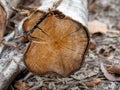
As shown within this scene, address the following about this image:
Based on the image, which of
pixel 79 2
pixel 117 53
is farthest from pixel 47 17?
pixel 117 53

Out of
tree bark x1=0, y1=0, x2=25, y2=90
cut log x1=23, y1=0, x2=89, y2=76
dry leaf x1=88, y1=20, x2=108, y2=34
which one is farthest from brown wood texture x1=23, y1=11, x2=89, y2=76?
dry leaf x1=88, y1=20, x2=108, y2=34

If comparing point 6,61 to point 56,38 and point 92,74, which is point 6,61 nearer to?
point 56,38

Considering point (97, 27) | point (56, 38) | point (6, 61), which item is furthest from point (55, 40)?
point (97, 27)

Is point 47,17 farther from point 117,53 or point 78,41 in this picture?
point 117,53

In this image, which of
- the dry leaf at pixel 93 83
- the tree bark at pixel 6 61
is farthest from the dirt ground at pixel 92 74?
the tree bark at pixel 6 61

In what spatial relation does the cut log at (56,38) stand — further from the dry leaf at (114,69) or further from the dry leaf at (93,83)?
the dry leaf at (114,69)

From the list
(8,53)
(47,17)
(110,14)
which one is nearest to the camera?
(47,17)

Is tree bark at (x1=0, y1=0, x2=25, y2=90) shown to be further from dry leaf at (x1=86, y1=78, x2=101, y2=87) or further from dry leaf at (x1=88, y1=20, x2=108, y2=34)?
dry leaf at (x1=88, y1=20, x2=108, y2=34)
